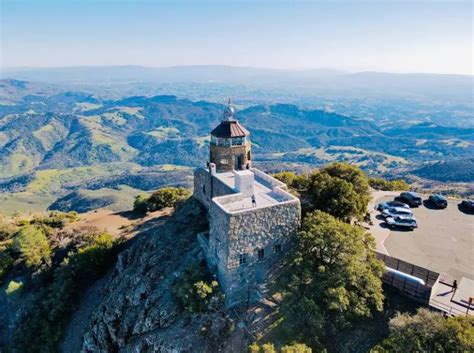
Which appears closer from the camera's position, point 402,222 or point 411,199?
point 402,222

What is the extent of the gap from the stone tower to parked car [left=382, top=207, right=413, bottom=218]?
64.9 feet

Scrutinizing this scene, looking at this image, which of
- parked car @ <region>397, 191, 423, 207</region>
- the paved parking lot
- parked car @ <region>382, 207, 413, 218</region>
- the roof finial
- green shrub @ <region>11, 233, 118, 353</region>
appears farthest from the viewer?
→ parked car @ <region>397, 191, 423, 207</region>

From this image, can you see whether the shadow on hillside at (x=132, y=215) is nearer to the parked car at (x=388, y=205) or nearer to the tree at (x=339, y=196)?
the tree at (x=339, y=196)

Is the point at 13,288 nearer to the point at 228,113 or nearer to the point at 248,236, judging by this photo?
the point at 228,113

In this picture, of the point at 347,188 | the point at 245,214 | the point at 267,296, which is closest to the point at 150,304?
the point at 267,296

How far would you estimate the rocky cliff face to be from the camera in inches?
1206

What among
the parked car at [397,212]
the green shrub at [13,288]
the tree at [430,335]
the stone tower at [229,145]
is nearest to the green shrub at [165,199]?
the stone tower at [229,145]

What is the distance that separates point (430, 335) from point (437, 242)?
19.3 m

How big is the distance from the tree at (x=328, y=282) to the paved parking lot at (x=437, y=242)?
7895mm

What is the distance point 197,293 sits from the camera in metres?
31.1

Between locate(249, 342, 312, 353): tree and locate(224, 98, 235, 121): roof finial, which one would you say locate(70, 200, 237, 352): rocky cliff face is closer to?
locate(249, 342, 312, 353): tree

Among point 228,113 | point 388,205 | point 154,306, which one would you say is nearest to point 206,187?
point 228,113

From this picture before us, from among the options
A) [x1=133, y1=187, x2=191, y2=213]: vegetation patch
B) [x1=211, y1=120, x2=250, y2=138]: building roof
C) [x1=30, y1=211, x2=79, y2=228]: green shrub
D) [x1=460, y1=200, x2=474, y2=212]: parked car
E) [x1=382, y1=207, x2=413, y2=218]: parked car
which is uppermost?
[x1=211, y1=120, x2=250, y2=138]: building roof

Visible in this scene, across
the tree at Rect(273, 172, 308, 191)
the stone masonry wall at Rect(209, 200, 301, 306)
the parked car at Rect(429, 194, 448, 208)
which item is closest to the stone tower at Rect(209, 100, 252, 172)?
the tree at Rect(273, 172, 308, 191)
